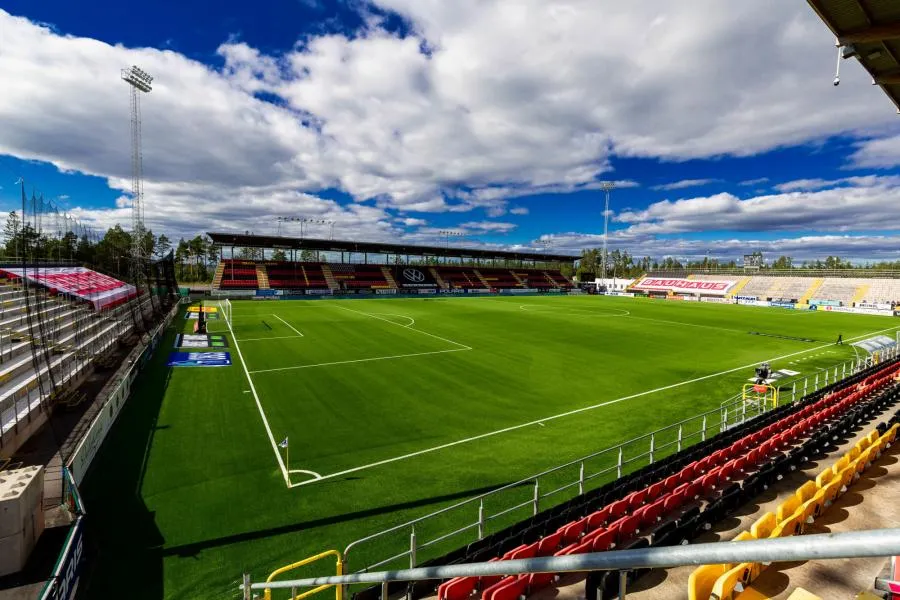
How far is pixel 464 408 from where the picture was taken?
61.5 feet

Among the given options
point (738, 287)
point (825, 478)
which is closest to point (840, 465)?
point (825, 478)

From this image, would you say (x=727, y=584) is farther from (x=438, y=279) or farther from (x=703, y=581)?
(x=438, y=279)

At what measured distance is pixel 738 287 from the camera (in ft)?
289

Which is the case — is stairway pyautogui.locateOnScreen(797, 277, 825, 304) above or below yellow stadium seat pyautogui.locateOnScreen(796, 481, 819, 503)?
above

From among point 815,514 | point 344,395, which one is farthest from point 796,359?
point 344,395

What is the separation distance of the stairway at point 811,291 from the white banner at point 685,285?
504 inches

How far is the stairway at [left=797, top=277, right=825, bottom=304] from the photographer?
74325mm

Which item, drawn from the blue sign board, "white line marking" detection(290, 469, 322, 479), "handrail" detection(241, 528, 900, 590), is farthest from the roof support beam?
the blue sign board

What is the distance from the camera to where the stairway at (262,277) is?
74.5m

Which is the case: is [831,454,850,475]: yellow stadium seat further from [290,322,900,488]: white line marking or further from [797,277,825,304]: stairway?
[797,277,825,304]: stairway

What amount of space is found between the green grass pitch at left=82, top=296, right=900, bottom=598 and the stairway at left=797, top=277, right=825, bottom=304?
48.1 metres

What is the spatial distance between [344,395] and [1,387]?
11.9 m

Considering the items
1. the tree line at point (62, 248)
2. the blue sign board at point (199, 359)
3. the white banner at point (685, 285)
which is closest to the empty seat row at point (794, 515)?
the tree line at point (62, 248)

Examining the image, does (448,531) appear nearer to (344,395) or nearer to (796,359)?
(344,395)
